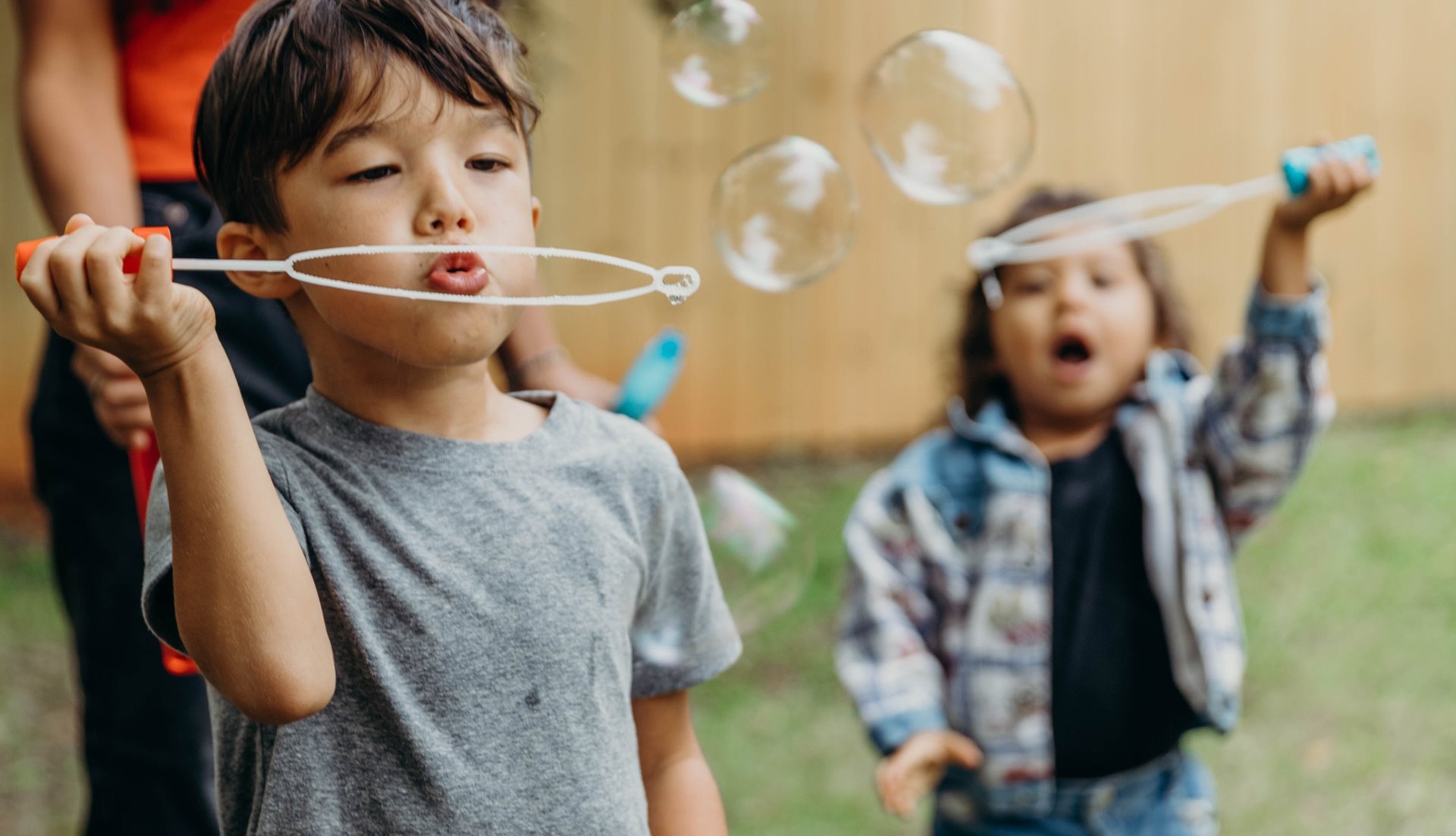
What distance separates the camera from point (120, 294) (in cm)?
98

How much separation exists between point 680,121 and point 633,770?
4.99 meters

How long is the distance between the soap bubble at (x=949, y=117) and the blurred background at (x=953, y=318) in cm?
163

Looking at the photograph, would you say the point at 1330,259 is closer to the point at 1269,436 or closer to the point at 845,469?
the point at 845,469

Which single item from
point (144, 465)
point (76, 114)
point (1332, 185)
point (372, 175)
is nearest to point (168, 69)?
point (76, 114)

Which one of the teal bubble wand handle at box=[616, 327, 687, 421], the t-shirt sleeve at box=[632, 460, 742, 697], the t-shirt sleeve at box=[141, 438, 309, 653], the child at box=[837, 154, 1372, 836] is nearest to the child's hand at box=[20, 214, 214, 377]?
the t-shirt sleeve at box=[141, 438, 309, 653]

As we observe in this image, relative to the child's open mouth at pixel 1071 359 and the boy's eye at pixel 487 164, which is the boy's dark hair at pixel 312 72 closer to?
the boy's eye at pixel 487 164

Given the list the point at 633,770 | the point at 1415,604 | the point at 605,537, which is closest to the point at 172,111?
the point at 605,537

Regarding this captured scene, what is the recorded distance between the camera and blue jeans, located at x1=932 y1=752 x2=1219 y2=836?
218 centimetres

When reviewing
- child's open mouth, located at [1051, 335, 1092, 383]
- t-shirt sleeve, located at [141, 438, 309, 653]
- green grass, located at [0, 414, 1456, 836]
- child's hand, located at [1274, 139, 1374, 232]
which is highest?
child's hand, located at [1274, 139, 1374, 232]

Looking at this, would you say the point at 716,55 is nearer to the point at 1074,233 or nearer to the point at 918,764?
the point at 1074,233

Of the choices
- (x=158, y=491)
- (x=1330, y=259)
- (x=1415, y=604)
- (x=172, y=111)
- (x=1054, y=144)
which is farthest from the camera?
(x=1330, y=259)

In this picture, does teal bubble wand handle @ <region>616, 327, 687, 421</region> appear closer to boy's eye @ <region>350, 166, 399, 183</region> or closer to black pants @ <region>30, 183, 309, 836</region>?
boy's eye @ <region>350, 166, 399, 183</region>

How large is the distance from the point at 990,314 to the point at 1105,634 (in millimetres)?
630

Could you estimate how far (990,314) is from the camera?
2.58 metres
